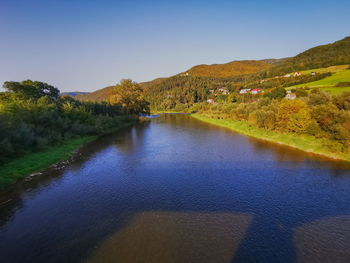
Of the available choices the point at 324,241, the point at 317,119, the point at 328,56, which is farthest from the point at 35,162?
the point at 328,56

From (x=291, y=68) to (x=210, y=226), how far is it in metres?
108

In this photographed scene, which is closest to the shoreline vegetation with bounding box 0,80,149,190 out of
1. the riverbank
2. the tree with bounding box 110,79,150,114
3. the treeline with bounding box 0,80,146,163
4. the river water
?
the treeline with bounding box 0,80,146,163

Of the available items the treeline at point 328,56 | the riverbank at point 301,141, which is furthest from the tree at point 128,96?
the treeline at point 328,56

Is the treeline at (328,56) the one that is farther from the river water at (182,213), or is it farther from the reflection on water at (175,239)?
the reflection on water at (175,239)

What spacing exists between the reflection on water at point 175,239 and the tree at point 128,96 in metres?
57.2

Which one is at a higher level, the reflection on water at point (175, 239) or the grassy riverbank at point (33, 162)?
the grassy riverbank at point (33, 162)

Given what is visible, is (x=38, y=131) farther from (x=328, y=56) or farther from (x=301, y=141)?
(x=328, y=56)

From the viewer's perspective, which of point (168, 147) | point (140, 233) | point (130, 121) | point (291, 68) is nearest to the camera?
point (140, 233)

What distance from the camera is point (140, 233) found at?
10141 millimetres

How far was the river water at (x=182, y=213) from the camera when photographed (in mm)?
8875

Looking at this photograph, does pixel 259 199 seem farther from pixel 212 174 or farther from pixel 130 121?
pixel 130 121

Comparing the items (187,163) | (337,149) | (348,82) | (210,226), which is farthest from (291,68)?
(210,226)

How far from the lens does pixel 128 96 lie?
2660 inches

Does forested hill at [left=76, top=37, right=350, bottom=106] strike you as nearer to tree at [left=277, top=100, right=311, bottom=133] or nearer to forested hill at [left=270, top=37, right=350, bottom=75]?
forested hill at [left=270, top=37, right=350, bottom=75]
